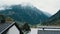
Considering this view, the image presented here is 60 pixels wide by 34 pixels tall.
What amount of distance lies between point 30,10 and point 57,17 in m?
2.69

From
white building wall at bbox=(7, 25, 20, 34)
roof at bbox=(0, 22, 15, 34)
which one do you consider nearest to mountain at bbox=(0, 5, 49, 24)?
white building wall at bbox=(7, 25, 20, 34)

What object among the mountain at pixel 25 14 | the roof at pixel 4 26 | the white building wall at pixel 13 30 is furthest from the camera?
the mountain at pixel 25 14

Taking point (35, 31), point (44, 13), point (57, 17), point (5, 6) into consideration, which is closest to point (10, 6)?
point (5, 6)

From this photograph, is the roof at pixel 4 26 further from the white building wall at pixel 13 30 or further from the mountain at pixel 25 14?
the mountain at pixel 25 14

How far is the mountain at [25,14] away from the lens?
10.4 meters

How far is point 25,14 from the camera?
35.2ft

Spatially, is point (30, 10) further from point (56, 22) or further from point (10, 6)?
point (56, 22)

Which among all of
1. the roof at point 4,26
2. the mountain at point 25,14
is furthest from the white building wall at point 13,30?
the mountain at point 25,14

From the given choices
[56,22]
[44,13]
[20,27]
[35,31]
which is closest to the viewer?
[35,31]

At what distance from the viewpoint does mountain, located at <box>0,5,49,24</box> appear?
34.0 feet

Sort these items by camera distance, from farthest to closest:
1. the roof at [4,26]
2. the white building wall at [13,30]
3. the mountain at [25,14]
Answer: the mountain at [25,14] < the white building wall at [13,30] < the roof at [4,26]

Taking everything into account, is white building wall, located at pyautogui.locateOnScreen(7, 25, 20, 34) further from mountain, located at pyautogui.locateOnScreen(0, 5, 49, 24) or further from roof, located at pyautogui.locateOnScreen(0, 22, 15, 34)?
mountain, located at pyautogui.locateOnScreen(0, 5, 49, 24)

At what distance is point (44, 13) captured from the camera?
34.4ft

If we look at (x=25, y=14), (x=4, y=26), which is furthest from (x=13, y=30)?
(x=25, y=14)
